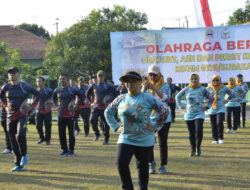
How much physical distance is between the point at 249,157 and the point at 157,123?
5.21 metres

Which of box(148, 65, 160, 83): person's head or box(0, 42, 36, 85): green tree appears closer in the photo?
box(148, 65, 160, 83): person's head

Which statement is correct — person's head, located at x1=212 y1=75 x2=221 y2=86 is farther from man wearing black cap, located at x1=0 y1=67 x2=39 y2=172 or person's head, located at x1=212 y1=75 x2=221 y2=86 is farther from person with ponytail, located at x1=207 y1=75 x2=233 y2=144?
man wearing black cap, located at x1=0 y1=67 x2=39 y2=172

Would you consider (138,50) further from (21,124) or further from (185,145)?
(21,124)

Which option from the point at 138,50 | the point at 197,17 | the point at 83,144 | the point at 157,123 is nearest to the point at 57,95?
the point at 83,144

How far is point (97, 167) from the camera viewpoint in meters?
9.57

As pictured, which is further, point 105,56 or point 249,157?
point 105,56

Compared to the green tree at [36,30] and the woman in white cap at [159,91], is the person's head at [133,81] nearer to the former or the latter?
the woman in white cap at [159,91]

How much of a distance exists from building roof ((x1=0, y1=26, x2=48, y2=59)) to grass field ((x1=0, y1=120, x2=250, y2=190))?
155 ft

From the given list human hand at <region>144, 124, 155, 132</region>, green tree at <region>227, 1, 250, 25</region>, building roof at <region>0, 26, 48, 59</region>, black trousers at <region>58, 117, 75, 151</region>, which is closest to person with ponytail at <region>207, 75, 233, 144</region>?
black trousers at <region>58, 117, 75, 151</region>

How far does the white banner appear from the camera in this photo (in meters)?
20.6

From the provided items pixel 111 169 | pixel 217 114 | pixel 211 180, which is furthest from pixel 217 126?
pixel 211 180

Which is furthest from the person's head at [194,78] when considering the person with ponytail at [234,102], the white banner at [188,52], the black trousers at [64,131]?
the white banner at [188,52]

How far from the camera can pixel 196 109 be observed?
1073 centimetres

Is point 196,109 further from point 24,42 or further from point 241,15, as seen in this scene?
point 241,15
